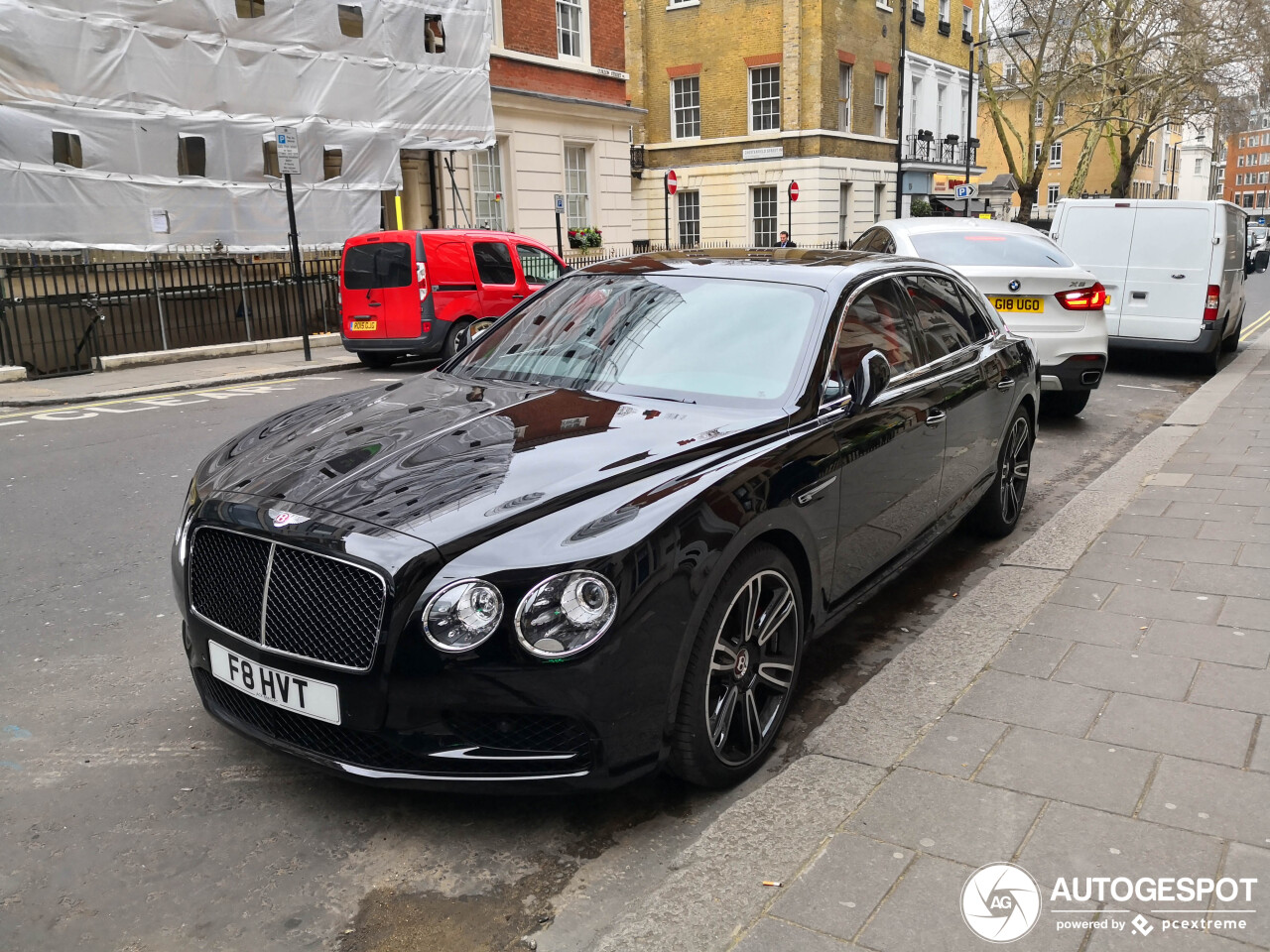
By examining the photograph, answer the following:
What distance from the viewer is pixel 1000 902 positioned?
2562 millimetres

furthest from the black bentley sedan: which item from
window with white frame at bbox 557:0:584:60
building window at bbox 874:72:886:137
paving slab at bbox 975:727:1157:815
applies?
building window at bbox 874:72:886:137

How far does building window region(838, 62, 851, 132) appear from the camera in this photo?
38.0 m

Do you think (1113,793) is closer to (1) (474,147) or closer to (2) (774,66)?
(1) (474,147)

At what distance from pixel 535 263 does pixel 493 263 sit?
1.27 metres

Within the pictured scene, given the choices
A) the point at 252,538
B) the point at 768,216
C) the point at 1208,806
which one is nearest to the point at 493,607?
the point at 252,538

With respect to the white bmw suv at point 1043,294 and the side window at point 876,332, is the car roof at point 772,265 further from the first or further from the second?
the white bmw suv at point 1043,294

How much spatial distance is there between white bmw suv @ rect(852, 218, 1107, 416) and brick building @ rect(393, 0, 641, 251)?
657 inches

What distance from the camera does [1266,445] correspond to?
8.13 metres

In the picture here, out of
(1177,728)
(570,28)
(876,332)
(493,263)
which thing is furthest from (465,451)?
(570,28)

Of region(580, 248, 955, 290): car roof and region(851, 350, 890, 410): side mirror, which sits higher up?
region(580, 248, 955, 290): car roof

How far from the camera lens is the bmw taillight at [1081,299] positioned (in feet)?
30.2

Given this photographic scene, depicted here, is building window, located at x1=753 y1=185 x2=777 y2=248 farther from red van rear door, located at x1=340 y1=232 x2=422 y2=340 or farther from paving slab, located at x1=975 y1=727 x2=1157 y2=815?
paving slab, located at x1=975 y1=727 x2=1157 y2=815

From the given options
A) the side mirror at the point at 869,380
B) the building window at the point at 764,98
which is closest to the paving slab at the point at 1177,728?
the side mirror at the point at 869,380

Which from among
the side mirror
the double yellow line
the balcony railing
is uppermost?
the balcony railing
